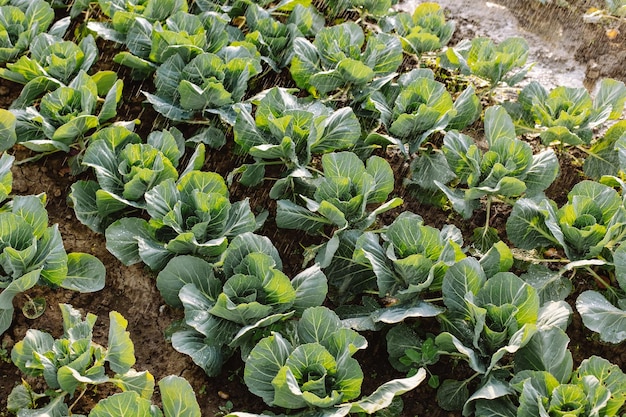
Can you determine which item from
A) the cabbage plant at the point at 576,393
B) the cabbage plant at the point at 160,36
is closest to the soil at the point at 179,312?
the cabbage plant at the point at 160,36

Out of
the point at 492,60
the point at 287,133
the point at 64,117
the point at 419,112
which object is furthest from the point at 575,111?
the point at 64,117

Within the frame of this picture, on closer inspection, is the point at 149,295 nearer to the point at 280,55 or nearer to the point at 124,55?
the point at 124,55

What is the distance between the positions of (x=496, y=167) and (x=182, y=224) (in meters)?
1.59

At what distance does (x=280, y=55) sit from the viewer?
4.72 meters

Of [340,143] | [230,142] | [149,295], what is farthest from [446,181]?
[149,295]

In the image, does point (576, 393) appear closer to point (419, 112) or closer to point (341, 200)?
point (341, 200)

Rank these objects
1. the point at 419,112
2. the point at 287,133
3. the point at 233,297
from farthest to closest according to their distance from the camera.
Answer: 1. the point at 419,112
2. the point at 287,133
3. the point at 233,297

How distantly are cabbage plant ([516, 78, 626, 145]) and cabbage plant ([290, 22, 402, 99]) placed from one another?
3.07 feet

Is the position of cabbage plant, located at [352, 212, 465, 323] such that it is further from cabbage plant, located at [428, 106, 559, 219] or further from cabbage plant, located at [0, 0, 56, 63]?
cabbage plant, located at [0, 0, 56, 63]

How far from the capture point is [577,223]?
3.55 meters

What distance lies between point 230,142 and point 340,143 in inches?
31.6

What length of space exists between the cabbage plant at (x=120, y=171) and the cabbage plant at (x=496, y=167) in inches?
53.3

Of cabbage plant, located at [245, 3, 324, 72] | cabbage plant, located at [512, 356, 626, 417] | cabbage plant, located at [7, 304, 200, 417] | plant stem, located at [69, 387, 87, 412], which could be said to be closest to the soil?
plant stem, located at [69, 387, 87, 412]

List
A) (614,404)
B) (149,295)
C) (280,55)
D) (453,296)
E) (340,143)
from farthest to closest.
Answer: (280,55) < (340,143) < (149,295) < (453,296) < (614,404)
